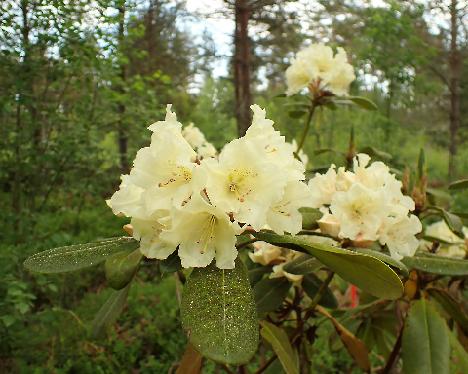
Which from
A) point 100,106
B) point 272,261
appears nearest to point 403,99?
point 100,106

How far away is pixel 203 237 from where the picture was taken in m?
0.88

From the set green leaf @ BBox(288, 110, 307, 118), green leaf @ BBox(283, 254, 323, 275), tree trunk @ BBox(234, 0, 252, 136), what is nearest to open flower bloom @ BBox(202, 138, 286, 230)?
green leaf @ BBox(283, 254, 323, 275)

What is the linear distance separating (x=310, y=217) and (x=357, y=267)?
1.03 ft

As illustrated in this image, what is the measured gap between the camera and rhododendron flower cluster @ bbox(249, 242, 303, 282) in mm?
1418

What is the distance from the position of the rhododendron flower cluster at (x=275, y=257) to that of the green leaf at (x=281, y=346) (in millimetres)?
158

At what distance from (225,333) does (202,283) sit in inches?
5.4

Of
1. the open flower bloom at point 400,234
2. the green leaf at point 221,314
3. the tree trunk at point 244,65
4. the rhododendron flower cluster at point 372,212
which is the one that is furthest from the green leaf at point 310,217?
the tree trunk at point 244,65

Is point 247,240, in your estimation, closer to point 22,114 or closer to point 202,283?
point 202,283

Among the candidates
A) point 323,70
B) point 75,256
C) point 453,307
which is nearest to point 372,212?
point 453,307

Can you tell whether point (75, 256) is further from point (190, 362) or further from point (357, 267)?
point (357, 267)

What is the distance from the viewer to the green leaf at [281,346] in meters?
1.20

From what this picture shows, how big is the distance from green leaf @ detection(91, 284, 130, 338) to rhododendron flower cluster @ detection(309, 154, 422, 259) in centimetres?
54

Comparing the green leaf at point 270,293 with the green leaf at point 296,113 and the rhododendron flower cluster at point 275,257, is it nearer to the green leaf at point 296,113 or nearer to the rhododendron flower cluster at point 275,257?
the rhododendron flower cluster at point 275,257

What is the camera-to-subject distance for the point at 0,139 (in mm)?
2488
